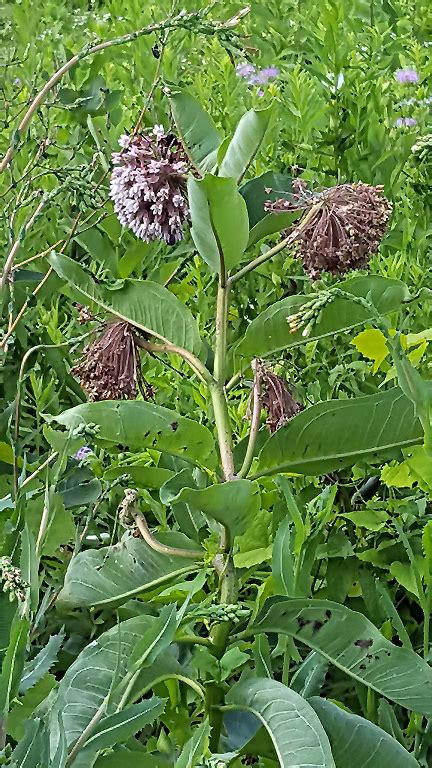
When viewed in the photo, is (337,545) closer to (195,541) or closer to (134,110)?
(195,541)

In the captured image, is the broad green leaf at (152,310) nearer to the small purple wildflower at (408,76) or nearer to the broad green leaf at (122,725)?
the broad green leaf at (122,725)

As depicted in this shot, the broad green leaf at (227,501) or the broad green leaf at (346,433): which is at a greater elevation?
the broad green leaf at (346,433)

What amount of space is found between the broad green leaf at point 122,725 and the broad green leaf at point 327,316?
36 cm

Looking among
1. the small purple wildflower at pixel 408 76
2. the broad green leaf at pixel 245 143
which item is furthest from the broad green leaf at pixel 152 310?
the small purple wildflower at pixel 408 76

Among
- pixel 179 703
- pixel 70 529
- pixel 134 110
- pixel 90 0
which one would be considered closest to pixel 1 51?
pixel 134 110

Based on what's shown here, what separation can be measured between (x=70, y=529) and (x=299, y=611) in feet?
1.04

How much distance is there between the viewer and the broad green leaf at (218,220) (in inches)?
32.7

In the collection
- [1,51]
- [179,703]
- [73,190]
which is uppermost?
[1,51]

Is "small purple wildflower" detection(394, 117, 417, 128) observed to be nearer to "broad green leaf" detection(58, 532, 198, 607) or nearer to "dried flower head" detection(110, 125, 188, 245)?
"dried flower head" detection(110, 125, 188, 245)

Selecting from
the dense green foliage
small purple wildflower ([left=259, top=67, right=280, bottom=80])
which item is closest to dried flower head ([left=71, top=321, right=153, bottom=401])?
the dense green foliage

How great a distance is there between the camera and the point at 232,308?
73.1 inches

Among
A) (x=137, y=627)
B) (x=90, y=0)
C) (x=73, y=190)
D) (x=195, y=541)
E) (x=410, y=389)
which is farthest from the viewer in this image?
(x=90, y=0)

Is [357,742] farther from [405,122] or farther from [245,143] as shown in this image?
[405,122]

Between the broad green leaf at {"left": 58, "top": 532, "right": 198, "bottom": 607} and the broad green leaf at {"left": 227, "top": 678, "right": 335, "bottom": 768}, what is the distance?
11 cm
